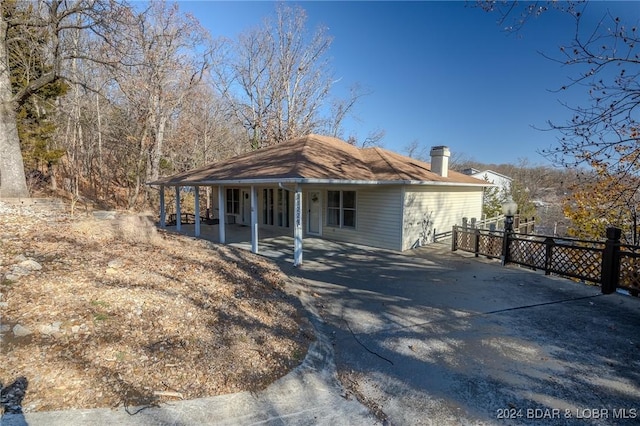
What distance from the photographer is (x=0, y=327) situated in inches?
116

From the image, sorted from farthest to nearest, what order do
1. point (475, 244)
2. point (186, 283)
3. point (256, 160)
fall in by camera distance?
point (256, 160) < point (475, 244) < point (186, 283)

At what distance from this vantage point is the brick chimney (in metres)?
13.0

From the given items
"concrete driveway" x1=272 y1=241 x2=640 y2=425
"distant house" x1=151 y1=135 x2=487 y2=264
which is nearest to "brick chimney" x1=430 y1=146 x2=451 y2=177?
"distant house" x1=151 y1=135 x2=487 y2=264

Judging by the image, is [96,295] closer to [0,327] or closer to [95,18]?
[0,327]

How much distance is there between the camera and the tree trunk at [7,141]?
7711 millimetres

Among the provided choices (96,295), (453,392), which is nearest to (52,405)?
(96,295)

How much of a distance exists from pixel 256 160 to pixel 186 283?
763cm

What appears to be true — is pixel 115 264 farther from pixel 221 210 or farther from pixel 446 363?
pixel 221 210

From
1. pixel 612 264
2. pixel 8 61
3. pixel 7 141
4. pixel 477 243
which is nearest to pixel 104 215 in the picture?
pixel 7 141

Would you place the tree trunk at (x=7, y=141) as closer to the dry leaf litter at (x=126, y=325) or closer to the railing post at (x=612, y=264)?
the dry leaf litter at (x=126, y=325)

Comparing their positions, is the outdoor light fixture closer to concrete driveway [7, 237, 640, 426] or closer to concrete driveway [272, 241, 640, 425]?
concrete driveway [272, 241, 640, 425]

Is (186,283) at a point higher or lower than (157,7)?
lower

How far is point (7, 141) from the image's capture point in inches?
309

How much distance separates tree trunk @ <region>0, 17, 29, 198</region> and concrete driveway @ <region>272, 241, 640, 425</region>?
23.8 ft
